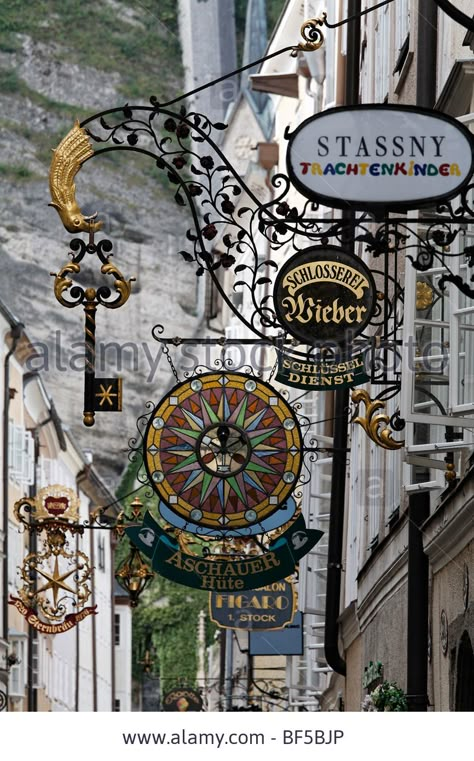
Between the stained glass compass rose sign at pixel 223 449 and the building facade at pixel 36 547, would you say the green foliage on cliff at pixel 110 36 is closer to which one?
the building facade at pixel 36 547

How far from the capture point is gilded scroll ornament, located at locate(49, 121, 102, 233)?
1071cm

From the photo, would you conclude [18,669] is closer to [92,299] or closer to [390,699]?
[390,699]

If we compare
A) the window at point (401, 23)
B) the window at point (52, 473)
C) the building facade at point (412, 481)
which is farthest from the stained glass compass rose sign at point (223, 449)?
the window at point (52, 473)

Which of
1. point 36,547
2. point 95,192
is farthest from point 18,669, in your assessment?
point 95,192

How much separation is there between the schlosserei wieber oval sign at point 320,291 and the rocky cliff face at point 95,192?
216ft

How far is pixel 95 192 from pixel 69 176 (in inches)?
3238

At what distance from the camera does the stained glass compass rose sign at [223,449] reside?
12078 millimetres

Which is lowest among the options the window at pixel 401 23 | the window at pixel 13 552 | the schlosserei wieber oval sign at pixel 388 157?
the window at pixel 13 552

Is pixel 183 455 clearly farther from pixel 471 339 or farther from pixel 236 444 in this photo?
pixel 471 339

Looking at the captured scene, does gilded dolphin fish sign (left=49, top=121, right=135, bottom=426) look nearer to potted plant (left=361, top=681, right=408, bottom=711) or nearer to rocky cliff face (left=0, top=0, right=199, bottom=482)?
potted plant (left=361, top=681, right=408, bottom=711)

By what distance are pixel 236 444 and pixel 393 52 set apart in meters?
6.90

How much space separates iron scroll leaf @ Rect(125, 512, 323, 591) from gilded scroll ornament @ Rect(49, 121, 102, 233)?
9.67 ft

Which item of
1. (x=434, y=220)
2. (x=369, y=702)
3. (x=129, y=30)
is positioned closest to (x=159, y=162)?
(x=434, y=220)

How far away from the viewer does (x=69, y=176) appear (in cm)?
1077
